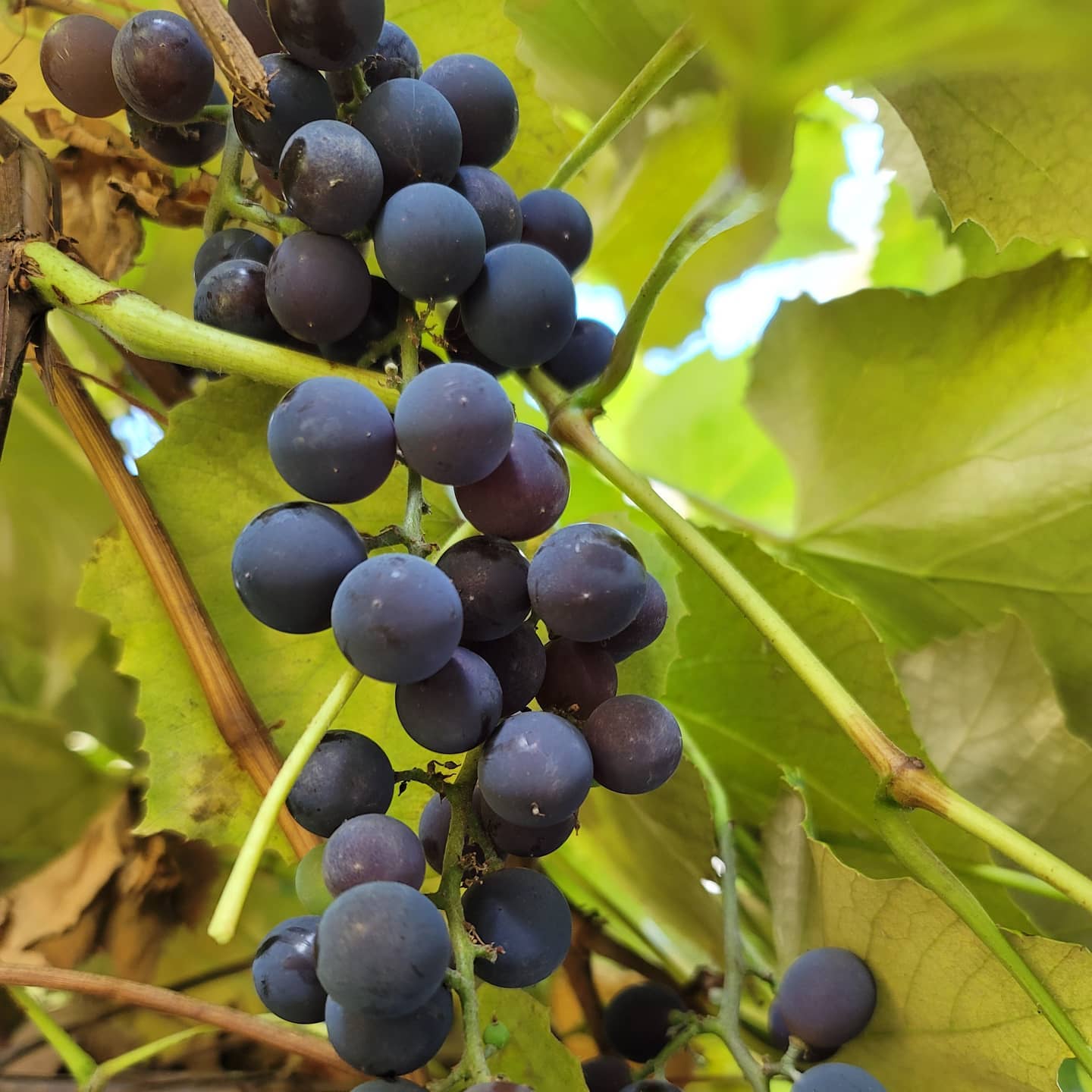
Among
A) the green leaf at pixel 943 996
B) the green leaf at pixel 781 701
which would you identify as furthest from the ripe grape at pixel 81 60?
the green leaf at pixel 943 996

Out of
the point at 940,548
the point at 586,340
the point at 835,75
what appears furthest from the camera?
the point at 940,548

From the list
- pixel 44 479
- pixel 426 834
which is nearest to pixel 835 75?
pixel 426 834

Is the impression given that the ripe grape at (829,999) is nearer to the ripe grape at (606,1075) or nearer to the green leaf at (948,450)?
the ripe grape at (606,1075)

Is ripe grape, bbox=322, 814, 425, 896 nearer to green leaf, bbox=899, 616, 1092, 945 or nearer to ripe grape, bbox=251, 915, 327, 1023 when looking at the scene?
ripe grape, bbox=251, 915, 327, 1023

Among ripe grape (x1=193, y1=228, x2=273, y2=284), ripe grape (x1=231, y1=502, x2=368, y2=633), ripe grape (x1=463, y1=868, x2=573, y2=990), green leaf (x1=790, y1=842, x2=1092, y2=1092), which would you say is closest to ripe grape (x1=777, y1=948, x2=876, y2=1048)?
green leaf (x1=790, y1=842, x2=1092, y2=1092)

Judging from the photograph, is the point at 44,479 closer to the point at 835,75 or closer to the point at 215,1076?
the point at 215,1076

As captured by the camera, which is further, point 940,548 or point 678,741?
point 940,548
